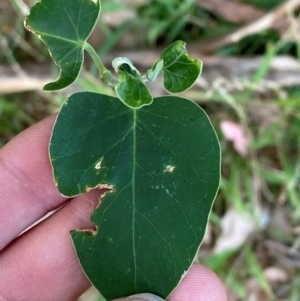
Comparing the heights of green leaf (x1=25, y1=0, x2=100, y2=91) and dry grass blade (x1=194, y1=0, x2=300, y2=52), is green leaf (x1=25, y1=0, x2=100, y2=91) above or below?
above

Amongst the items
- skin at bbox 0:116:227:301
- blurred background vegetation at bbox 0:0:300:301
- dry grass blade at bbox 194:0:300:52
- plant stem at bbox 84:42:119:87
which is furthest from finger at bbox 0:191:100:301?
dry grass blade at bbox 194:0:300:52

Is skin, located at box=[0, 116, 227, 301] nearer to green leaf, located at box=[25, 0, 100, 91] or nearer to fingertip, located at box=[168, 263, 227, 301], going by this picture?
fingertip, located at box=[168, 263, 227, 301]

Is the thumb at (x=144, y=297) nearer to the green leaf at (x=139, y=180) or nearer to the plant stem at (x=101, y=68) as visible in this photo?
the green leaf at (x=139, y=180)

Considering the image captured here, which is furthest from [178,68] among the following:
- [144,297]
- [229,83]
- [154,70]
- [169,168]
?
[229,83]

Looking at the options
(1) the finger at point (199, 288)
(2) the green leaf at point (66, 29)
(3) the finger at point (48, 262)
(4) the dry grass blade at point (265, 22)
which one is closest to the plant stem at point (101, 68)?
(2) the green leaf at point (66, 29)

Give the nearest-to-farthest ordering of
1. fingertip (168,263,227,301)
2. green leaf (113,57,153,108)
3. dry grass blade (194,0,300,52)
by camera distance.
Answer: green leaf (113,57,153,108), fingertip (168,263,227,301), dry grass blade (194,0,300,52)

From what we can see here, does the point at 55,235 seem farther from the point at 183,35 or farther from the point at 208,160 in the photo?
the point at 183,35

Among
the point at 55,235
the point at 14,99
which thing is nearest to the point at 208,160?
the point at 55,235
